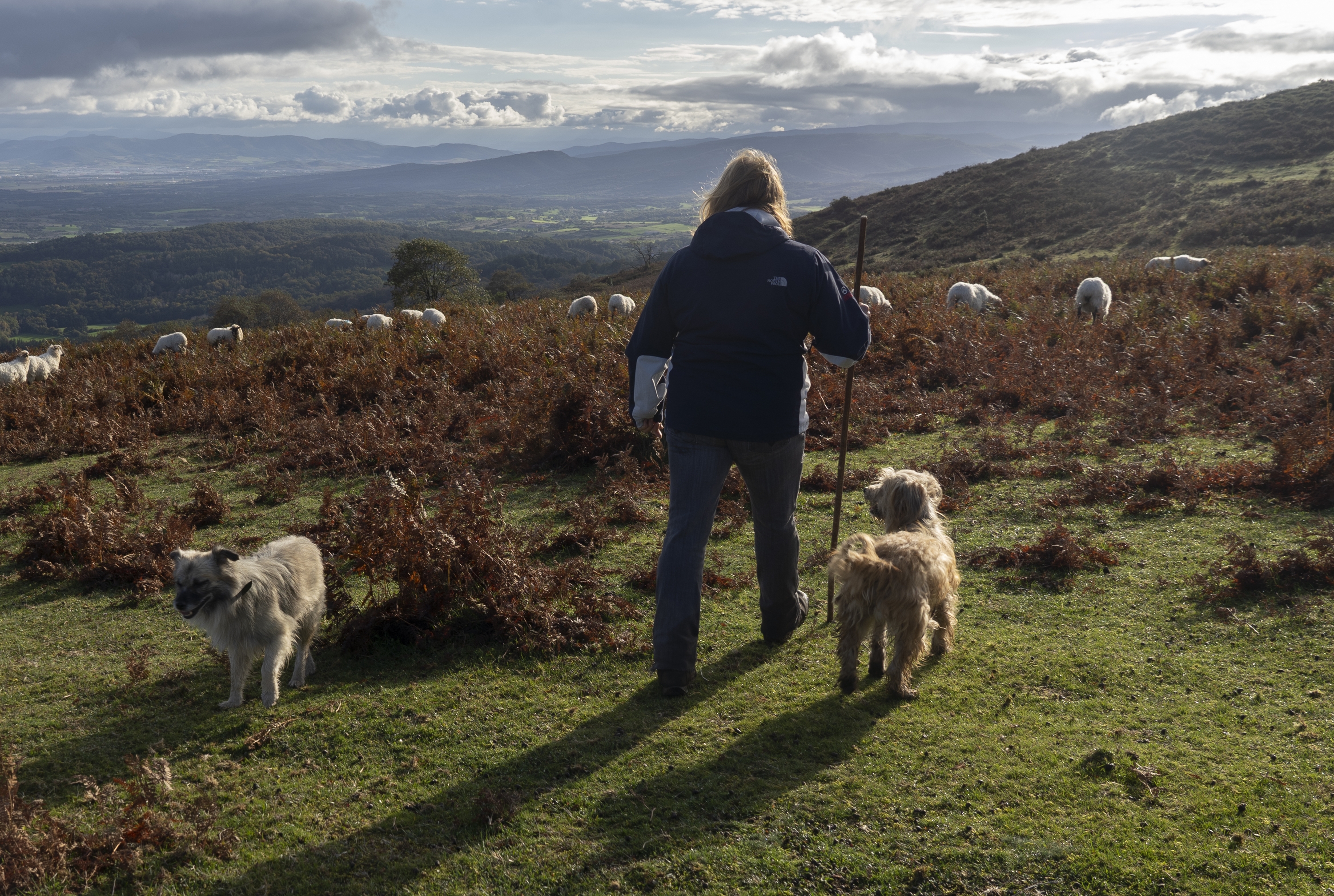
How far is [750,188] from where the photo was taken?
4.45 metres

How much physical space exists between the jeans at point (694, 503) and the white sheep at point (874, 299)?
520 inches

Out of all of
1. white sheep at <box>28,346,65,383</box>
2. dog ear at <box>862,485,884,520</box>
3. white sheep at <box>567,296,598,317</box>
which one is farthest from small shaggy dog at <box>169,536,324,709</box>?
white sheep at <box>567,296,598,317</box>

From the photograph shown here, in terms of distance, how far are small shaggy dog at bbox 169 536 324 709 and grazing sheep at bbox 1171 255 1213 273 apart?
2404 cm

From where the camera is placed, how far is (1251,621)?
5035 millimetres

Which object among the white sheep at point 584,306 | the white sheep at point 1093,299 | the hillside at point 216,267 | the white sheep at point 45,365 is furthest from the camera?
the hillside at point 216,267

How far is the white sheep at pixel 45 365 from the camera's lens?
16656mm

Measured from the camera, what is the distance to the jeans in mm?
4430

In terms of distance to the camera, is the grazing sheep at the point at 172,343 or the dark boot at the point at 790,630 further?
the grazing sheep at the point at 172,343

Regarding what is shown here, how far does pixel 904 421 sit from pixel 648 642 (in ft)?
22.2

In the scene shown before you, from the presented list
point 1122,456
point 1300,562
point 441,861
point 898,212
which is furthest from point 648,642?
point 898,212

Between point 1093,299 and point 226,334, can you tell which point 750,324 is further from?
point 226,334

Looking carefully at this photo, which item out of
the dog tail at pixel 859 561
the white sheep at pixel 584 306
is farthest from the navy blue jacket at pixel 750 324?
the white sheep at pixel 584 306

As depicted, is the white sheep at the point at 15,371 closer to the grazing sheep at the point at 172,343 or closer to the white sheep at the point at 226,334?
the grazing sheep at the point at 172,343

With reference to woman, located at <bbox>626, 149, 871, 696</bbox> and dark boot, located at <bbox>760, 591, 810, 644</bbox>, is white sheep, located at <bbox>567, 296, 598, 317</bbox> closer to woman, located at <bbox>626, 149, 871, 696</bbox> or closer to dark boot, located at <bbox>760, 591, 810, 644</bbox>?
dark boot, located at <bbox>760, 591, 810, 644</bbox>
